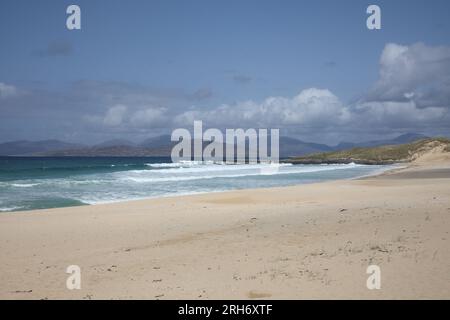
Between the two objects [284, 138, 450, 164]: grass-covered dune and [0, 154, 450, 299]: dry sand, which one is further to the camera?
[284, 138, 450, 164]: grass-covered dune

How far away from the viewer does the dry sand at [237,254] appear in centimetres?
676

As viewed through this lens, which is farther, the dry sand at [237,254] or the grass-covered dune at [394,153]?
the grass-covered dune at [394,153]

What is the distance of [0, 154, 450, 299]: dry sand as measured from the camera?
6.76 metres

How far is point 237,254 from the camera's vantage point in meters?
8.99

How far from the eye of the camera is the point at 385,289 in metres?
6.38

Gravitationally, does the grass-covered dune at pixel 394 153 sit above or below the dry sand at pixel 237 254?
above

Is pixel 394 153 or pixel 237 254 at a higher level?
pixel 394 153

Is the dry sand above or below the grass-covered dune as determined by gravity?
below

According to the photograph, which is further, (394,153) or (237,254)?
(394,153)
